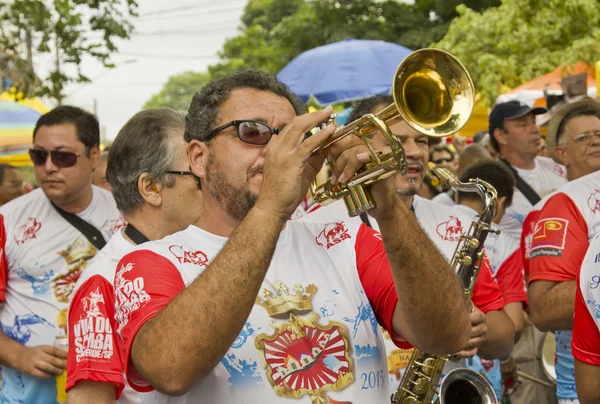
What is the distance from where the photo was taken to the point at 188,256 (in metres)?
2.53

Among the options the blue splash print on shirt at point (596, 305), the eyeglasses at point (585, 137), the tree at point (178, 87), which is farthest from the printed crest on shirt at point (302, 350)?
the tree at point (178, 87)

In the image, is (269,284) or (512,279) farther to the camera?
(512,279)

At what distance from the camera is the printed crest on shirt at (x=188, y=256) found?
2508 millimetres

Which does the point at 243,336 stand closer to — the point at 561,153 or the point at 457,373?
the point at 457,373

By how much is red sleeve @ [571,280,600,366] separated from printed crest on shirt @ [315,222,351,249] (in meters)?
0.98

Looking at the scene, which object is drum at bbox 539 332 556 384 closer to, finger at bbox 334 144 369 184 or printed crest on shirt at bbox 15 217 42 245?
printed crest on shirt at bbox 15 217 42 245

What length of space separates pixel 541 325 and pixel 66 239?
8.31ft

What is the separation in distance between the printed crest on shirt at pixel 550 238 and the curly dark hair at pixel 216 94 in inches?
78.2

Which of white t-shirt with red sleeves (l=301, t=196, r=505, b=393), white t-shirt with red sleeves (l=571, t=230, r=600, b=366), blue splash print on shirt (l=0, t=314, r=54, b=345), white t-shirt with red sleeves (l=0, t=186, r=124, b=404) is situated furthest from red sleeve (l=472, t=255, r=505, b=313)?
blue splash print on shirt (l=0, t=314, r=54, b=345)

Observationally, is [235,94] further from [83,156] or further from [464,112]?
[83,156]

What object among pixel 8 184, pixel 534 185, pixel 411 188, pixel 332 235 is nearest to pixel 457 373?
pixel 411 188

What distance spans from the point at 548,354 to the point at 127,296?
15.2ft

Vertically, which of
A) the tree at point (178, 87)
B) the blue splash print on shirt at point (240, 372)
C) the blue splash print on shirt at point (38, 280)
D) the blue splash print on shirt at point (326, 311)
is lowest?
the tree at point (178, 87)

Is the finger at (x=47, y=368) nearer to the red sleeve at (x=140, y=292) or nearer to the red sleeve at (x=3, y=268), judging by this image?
the red sleeve at (x=3, y=268)
